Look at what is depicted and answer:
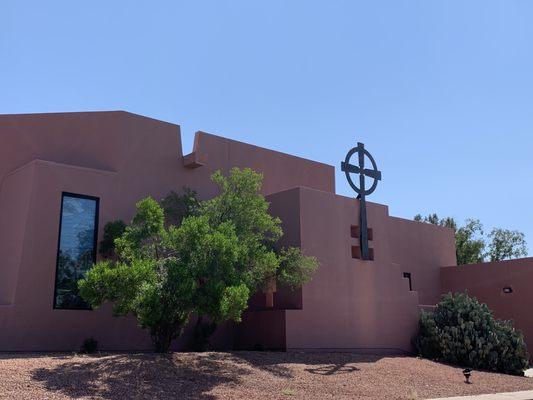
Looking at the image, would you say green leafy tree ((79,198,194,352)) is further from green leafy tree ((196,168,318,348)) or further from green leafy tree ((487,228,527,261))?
green leafy tree ((487,228,527,261))

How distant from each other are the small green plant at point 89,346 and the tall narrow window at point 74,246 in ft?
3.73

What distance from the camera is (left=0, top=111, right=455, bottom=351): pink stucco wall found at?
56.0ft

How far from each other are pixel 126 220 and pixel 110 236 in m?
1.30

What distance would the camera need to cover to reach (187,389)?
12164 millimetres

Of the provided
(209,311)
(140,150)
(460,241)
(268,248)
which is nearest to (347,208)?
(268,248)

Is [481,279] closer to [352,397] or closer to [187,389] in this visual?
[352,397]

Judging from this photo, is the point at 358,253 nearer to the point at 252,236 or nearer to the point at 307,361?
the point at 307,361

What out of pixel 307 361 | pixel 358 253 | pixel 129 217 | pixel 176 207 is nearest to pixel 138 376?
A: pixel 307 361

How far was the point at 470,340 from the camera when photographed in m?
20.1

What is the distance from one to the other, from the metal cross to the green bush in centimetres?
352

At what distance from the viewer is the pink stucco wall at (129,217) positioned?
17062 millimetres

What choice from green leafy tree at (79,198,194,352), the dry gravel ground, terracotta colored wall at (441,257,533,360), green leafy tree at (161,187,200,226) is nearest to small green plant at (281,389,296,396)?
the dry gravel ground

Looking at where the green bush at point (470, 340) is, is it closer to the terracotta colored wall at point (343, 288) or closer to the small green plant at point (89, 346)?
the terracotta colored wall at point (343, 288)

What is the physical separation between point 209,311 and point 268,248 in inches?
225
